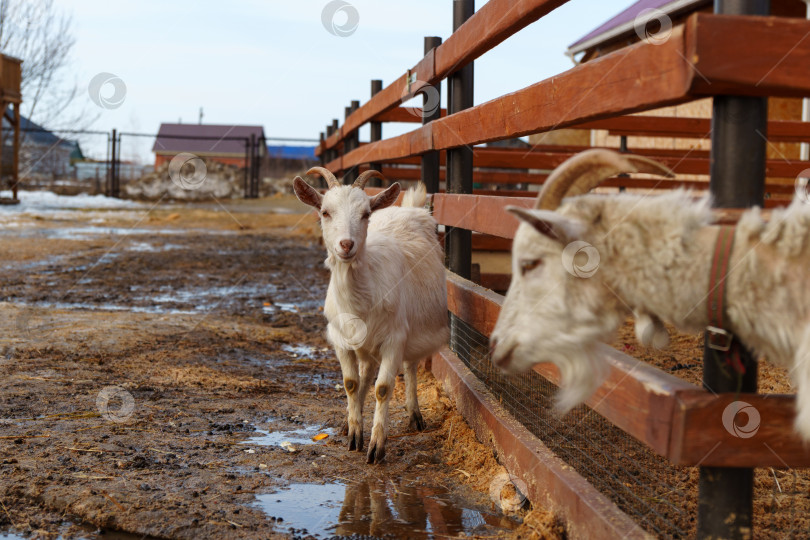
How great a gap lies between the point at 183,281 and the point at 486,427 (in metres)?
6.89

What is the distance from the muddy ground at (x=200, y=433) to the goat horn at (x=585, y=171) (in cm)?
118

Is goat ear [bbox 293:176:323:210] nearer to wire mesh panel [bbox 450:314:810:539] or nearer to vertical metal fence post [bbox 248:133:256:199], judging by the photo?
wire mesh panel [bbox 450:314:810:539]

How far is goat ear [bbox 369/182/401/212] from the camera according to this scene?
445 cm

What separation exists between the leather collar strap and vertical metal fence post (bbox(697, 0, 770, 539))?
1.9 inches

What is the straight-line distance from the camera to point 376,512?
3207 millimetres

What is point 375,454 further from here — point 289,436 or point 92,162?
point 92,162

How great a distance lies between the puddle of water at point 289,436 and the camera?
4.07 metres

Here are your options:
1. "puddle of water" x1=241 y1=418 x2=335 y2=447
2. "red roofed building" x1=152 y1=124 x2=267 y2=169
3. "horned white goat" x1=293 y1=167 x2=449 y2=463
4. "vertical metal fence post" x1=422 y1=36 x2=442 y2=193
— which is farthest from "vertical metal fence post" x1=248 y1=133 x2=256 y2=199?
"puddle of water" x1=241 y1=418 x2=335 y2=447

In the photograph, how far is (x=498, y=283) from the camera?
278 inches

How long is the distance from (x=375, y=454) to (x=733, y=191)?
2.39 meters

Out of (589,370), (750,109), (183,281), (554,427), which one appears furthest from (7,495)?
(183,281)

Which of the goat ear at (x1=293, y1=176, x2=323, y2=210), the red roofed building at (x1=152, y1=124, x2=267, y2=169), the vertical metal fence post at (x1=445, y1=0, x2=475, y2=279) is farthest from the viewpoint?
the red roofed building at (x1=152, y1=124, x2=267, y2=169)

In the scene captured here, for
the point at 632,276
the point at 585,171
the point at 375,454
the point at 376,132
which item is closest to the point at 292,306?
the point at 376,132

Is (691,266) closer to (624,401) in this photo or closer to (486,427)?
(624,401)
